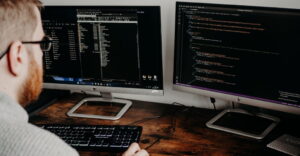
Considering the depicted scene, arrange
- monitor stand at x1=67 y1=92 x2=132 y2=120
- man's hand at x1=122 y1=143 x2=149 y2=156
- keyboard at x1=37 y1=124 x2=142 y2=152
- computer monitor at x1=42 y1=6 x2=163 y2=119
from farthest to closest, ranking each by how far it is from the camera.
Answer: monitor stand at x1=67 y1=92 x2=132 y2=120 < computer monitor at x1=42 y1=6 x2=163 y2=119 < keyboard at x1=37 y1=124 x2=142 y2=152 < man's hand at x1=122 y1=143 x2=149 y2=156

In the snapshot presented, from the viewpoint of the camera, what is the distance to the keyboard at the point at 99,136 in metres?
1.54

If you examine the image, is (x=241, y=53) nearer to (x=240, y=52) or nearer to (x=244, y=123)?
(x=240, y=52)

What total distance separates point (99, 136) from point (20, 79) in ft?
1.72

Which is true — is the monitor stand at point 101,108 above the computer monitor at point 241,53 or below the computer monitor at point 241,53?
below

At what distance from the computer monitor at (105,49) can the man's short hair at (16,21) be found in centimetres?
60

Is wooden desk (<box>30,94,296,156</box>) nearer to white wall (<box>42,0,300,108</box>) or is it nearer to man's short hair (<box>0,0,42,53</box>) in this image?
white wall (<box>42,0,300,108</box>)

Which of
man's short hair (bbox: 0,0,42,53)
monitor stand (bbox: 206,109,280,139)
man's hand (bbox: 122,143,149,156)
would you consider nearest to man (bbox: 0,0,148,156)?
man's short hair (bbox: 0,0,42,53)

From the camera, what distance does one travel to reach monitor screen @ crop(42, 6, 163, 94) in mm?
1737

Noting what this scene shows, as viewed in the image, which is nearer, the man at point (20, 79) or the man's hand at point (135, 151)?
the man at point (20, 79)

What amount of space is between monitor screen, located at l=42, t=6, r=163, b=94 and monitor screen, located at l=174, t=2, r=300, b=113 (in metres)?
0.12

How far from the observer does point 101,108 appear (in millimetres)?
1947

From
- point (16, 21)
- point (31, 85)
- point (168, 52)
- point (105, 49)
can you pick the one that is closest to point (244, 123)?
point (168, 52)

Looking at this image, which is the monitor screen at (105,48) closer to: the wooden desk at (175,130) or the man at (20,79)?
the wooden desk at (175,130)

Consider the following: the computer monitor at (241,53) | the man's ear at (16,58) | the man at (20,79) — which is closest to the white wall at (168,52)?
Answer: the computer monitor at (241,53)
